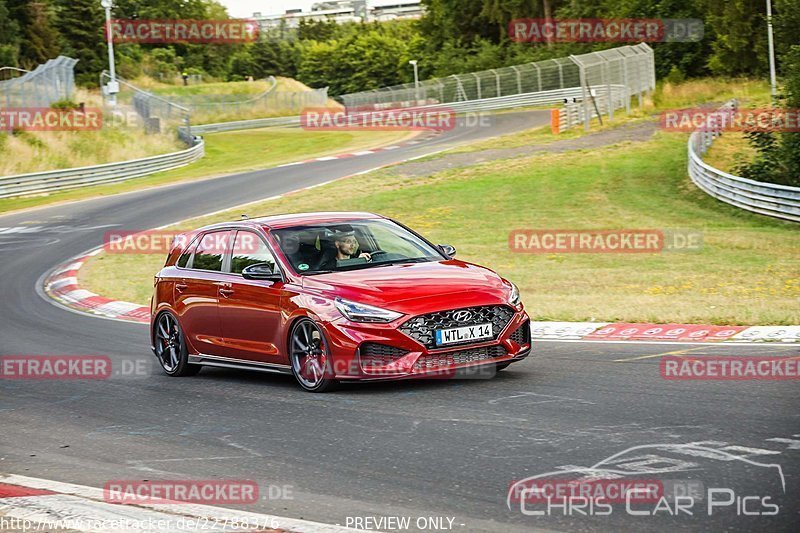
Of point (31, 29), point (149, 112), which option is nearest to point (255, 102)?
point (31, 29)

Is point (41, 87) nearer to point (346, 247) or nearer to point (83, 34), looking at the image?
point (346, 247)

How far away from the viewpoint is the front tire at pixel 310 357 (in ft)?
31.5

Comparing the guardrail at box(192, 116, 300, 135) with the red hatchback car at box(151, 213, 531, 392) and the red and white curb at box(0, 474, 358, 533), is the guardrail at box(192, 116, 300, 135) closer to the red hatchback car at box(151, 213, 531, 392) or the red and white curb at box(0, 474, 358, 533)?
the red hatchback car at box(151, 213, 531, 392)

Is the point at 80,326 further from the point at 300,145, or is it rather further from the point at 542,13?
the point at 542,13

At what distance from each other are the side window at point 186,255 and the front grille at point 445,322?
3.46m

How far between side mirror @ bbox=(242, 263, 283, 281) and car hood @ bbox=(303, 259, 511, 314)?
15.7 inches

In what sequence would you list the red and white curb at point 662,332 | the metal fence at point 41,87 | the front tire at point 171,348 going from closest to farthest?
1. the red and white curb at point 662,332
2. the front tire at point 171,348
3. the metal fence at point 41,87

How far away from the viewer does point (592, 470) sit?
6.49 m

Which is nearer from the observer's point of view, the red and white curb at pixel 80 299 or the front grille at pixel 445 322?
the front grille at pixel 445 322

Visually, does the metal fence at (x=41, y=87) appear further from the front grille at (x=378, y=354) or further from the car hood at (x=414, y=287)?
the front grille at (x=378, y=354)

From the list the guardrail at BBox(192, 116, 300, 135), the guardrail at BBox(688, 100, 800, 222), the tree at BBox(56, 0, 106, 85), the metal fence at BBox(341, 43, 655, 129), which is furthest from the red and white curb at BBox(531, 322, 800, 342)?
the tree at BBox(56, 0, 106, 85)

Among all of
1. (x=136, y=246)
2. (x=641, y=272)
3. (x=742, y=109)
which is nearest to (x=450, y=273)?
(x=641, y=272)

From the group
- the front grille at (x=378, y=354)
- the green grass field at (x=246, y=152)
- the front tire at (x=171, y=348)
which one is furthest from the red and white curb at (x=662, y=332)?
the green grass field at (x=246, y=152)

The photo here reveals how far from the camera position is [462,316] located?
9547 mm
